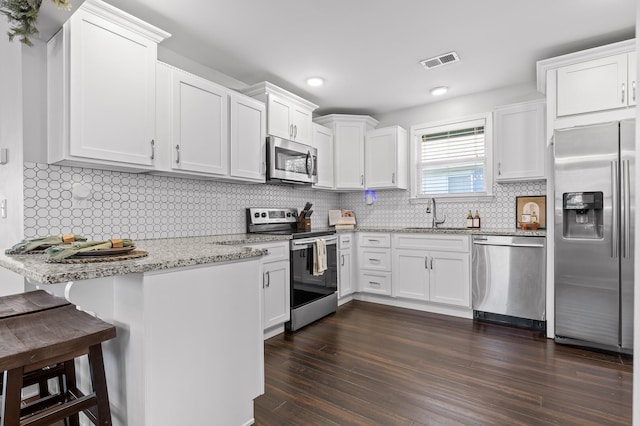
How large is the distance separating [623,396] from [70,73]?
12.3 ft

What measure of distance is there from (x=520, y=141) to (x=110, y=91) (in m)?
3.67

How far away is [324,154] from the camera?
4.23 metres

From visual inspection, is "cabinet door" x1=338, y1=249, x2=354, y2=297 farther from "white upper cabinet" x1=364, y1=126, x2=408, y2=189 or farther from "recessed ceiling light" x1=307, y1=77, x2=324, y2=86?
"recessed ceiling light" x1=307, y1=77, x2=324, y2=86

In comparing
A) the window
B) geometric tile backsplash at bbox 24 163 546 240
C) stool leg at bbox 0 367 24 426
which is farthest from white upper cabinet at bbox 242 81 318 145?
stool leg at bbox 0 367 24 426

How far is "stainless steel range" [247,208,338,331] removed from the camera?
312 cm

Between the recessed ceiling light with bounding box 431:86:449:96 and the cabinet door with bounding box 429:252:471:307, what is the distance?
1.85 meters

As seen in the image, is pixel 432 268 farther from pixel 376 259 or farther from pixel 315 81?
pixel 315 81

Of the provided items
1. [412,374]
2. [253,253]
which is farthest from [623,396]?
[253,253]

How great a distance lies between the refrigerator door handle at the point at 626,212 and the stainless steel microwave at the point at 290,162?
9.03ft

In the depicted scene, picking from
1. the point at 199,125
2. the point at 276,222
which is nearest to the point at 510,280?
the point at 276,222

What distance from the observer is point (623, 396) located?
1.96 meters

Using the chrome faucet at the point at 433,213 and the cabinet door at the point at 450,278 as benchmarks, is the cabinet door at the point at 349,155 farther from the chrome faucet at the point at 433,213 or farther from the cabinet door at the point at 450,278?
the cabinet door at the point at 450,278

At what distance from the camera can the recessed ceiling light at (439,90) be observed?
148 inches

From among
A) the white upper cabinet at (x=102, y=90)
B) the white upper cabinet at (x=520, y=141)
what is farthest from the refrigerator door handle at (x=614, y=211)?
the white upper cabinet at (x=102, y=90)
